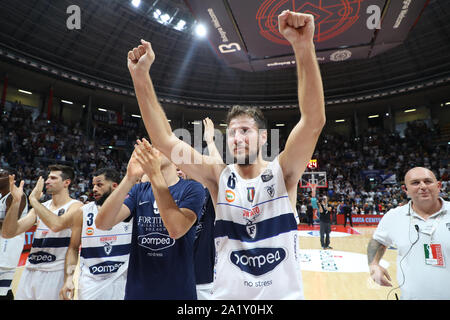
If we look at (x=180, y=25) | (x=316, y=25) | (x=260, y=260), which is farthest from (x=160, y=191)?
(x=180, y=25)

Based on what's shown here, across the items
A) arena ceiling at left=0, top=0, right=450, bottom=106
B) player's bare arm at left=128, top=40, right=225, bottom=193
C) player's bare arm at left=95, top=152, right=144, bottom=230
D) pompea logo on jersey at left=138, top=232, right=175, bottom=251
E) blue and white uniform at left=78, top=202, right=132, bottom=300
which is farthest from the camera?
arena ceiling at left=0, top=0, right=450, bottom=106

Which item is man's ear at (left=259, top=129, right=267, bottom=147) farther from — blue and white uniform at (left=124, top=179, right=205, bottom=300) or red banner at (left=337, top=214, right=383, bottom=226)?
red banner at (left=337, top=214, right=383, bottom=226)

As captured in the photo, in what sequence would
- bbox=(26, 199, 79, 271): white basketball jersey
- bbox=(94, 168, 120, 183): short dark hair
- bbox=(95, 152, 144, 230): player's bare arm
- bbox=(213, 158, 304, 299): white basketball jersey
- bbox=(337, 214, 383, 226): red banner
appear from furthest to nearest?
bbox=(337, 214, 383, 226): red banner
bbox=(94, 168, 120, 183): short dark hair
bbox=(26, 199, 79, 271): white basketball jersey
bbox=(95, 152, 144, 230): player's bare arm
bbox=(213, 158, 304, 299): white basketball jersey

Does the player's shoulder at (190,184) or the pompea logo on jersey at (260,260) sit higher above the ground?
the player's shoulder at (190,184)

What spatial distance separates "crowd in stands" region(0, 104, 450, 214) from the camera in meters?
16.2

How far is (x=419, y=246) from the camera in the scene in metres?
2.83

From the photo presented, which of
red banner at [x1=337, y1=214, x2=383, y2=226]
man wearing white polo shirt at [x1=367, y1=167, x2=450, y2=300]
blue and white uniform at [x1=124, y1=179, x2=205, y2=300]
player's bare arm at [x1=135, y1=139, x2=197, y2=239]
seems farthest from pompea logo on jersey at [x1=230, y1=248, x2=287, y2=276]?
red banner at [x1=337, y1=214, x2=383, y2=226]

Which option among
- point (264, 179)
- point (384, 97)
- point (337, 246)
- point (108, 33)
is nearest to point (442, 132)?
point (384, 97)

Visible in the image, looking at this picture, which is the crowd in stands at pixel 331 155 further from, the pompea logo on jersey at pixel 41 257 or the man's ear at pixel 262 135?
the man's ear at pixel 262 135

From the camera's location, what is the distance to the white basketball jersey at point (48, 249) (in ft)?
11.0

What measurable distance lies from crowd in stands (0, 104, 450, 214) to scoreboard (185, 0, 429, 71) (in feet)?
38.4

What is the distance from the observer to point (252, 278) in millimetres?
1584

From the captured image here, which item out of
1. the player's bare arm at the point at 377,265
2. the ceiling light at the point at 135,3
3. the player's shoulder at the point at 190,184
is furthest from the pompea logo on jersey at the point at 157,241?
the ceiling light at the point at 135,3

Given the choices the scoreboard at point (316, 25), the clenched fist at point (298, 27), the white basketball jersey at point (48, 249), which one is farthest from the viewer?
the scoreboard at point (316, 25)
